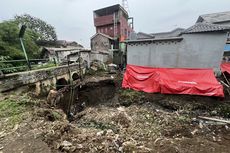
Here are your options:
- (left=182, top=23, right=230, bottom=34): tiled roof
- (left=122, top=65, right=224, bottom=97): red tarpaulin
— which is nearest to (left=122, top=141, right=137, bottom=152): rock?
(left=122, top=65, right=224, bottom=97): red tarpaulin

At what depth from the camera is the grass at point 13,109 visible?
341 centimetres

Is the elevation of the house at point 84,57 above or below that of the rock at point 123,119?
above

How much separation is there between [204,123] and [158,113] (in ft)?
5.29

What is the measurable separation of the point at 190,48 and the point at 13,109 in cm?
918

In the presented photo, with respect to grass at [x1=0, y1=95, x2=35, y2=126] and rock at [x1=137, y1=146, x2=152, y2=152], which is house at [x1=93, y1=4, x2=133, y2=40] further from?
rock at [x1=137, y1=146, x2=152, y2=152]

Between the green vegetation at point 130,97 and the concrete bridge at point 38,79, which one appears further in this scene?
the green vegetation at point 130,97

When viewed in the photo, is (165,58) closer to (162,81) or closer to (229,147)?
(162,81)

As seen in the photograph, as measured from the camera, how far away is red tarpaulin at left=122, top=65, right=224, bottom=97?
5.55 meters

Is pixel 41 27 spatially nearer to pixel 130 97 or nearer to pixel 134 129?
pixel 130 97

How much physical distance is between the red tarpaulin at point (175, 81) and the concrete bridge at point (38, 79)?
513 centimetres

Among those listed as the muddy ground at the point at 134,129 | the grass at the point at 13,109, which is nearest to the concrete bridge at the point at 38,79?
the grass at the point at 13,109

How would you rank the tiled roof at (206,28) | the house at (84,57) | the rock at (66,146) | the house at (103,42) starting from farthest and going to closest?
the house at (103,42) < the house at (84,57) < the tiled roof at (206,28) < the rock at (66,146)

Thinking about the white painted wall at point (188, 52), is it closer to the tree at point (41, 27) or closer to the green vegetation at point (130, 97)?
the green vegetation at point (130, 97)

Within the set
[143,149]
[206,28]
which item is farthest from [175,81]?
[143,149]
